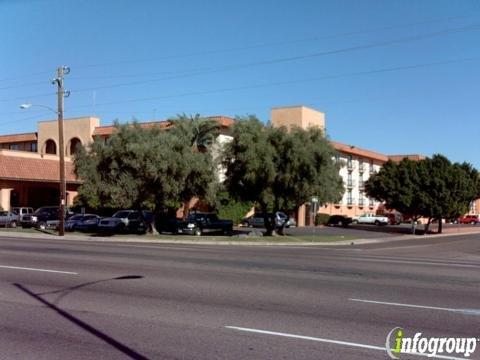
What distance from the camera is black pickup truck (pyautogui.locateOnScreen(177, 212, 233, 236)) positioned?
4147 centimetres

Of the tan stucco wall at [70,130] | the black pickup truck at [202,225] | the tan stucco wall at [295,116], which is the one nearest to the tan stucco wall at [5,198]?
→ the tan stucco wall at [70,130]

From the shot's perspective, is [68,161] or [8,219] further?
[68,161]

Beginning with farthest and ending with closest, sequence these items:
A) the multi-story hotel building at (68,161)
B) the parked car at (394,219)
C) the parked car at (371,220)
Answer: the parked car at (394,219) < the parked car at (371,220) < the multi-story hotel building at (68,161)

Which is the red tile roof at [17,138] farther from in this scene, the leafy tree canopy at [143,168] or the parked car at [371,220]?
the leafy tree canopy at [143,168]

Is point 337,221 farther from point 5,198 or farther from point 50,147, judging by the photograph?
point 50,147

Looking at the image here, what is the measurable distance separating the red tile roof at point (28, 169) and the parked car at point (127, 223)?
1577 centimetres

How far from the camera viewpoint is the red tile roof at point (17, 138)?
80.3 meters

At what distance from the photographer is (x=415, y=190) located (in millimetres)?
56844

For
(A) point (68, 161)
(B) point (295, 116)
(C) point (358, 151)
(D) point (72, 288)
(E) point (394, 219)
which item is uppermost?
(B) point (295, 116)

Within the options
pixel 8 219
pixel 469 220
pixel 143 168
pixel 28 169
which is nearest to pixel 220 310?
pixel 143 168

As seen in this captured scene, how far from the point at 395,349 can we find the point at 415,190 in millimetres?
51442

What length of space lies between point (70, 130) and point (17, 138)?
12.4m

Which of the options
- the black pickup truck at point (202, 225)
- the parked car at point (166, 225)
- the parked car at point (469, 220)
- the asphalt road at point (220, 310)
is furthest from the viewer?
the parked car at point (469, 220)

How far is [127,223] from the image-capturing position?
42594 mm
